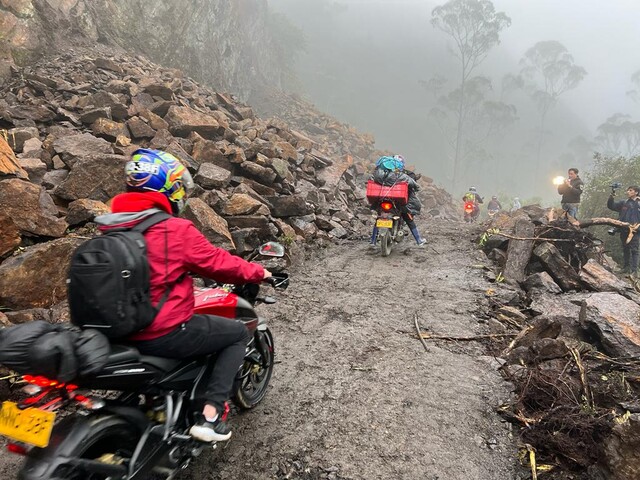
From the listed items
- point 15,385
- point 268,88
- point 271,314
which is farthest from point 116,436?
point 268,88

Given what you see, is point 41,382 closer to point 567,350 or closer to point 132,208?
point 132,208

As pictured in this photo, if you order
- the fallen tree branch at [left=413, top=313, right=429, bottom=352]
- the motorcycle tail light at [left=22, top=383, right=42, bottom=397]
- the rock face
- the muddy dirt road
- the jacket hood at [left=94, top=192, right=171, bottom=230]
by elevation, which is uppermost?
the rock face

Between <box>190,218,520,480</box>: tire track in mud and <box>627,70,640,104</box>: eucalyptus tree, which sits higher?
<box>627,70,640,104</box>: eucalyptus tree

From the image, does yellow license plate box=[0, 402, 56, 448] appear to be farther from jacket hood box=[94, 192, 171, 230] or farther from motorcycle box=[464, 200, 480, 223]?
motorcycle box=[464, 200, 480, 223]

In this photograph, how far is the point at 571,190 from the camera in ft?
34.0

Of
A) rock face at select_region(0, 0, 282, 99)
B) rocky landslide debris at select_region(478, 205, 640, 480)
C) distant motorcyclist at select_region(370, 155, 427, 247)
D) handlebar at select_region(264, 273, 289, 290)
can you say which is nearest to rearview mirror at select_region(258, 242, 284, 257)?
handlebar at select_region(264, 273, 289, 290)

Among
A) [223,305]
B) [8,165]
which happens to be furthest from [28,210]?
[223,305]

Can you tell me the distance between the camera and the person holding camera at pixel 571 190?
33.8ft

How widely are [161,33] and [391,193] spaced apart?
1755 cm

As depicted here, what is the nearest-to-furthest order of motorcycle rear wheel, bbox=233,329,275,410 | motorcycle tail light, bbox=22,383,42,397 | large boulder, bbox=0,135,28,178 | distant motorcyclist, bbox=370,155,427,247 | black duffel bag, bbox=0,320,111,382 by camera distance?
black duffel bag, bbox=0,320,111,382 → motorcycle tail light, bbox=22,383,42,397 → motorcycle rear wheel, bbox=233,329,275,410 → large boulder, bbox=0,135,28,178 → distant motorcyclist, bbox=370,155,427,247

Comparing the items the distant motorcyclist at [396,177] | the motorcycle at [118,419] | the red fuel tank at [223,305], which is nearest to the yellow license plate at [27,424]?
the motorcycle at [118,419]

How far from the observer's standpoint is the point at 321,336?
514 cm

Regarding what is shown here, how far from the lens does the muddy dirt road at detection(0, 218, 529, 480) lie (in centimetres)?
304

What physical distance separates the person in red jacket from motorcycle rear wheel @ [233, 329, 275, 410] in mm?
783
